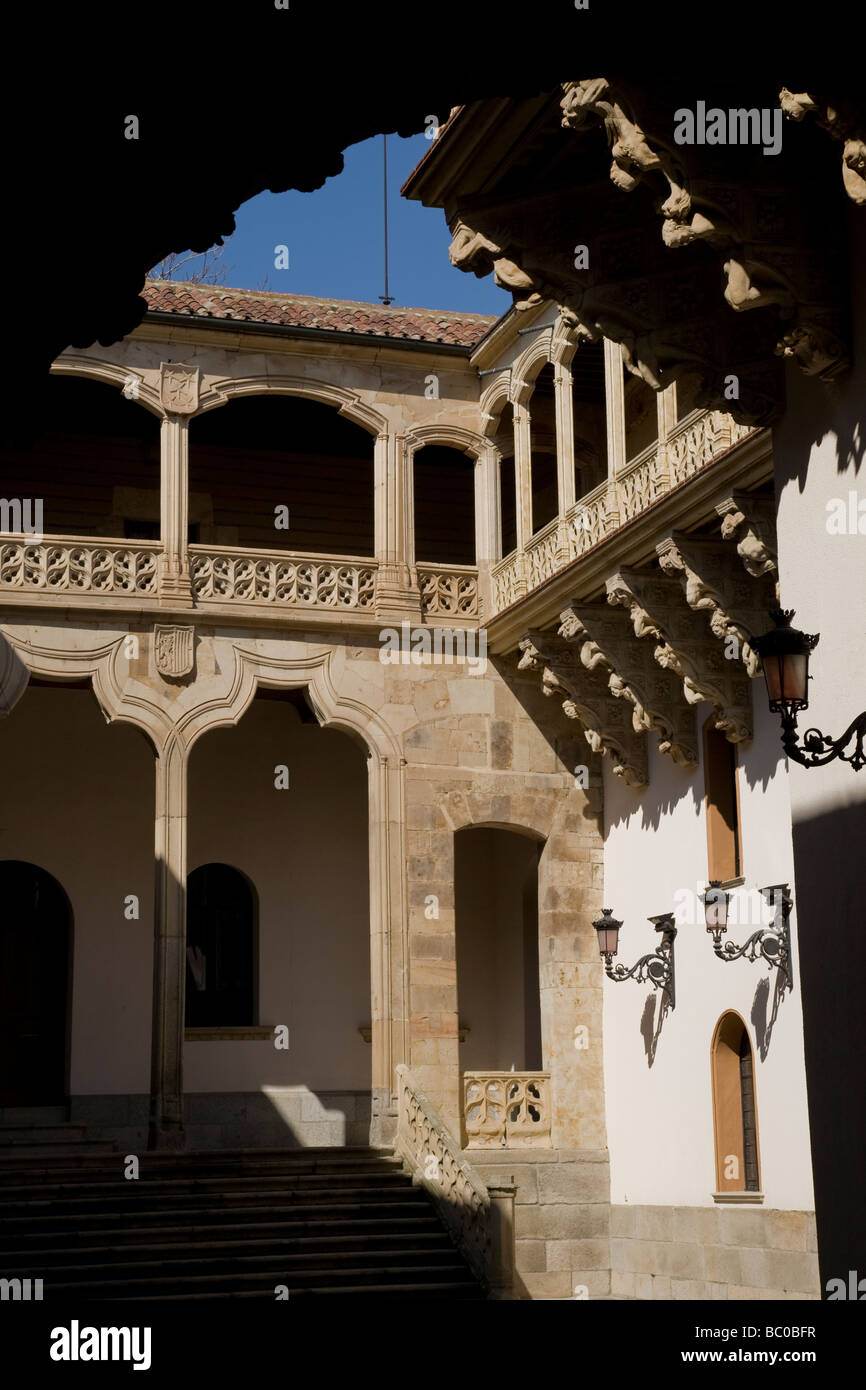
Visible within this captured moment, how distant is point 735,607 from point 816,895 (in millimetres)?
9716

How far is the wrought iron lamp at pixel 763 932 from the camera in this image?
16.2 metres

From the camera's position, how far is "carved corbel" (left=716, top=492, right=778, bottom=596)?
15.6 metres

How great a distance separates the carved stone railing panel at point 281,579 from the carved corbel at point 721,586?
17.1 feet

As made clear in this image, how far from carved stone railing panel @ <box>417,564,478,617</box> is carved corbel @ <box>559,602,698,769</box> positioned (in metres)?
2.23

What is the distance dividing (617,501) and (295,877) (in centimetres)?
761

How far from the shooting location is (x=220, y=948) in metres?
23.1

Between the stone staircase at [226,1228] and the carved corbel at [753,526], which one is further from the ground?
the carved corbel at [753,526]

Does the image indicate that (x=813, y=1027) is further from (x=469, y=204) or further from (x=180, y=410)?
(x=180, y=410)

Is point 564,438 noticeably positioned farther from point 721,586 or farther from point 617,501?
point 721,586

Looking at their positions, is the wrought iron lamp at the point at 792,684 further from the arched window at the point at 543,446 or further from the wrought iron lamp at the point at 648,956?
the arched window at the point at 543,446

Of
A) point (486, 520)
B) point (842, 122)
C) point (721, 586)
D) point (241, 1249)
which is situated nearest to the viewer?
point (842, 122)

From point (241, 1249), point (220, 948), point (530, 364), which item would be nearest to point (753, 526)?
point (530, 364)

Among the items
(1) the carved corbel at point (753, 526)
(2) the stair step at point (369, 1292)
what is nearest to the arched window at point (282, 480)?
(1) the carved corbel at point (753, 526)

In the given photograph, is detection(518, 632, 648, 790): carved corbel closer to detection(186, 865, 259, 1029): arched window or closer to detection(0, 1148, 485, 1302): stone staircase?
detection(0, 1148, 485, 1302): stone staircase
